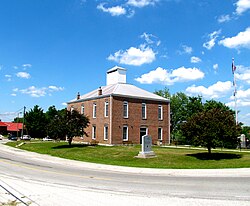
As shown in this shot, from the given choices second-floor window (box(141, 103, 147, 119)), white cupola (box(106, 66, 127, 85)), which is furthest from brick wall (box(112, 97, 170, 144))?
white cupola (box(106, 66, 127, 85))

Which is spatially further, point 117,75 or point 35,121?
point 35,121

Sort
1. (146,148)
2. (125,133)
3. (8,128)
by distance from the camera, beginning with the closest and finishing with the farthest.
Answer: (146,148) → (125,133) → (8,128)

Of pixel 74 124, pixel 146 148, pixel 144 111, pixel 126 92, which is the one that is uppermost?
pixel 126 92

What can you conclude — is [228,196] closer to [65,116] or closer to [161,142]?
[65,116]

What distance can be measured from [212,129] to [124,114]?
21123 millimetres

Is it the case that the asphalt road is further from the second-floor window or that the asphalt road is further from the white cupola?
the white cupola

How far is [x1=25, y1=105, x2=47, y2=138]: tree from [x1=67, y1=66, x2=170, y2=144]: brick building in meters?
36.2

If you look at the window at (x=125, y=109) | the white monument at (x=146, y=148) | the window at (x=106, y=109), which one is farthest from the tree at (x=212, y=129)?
the window at (x=106, y=109)

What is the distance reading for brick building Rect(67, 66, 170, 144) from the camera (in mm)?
43781

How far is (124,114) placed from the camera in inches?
1767

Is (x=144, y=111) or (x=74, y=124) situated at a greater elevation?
(x=144, y=111)

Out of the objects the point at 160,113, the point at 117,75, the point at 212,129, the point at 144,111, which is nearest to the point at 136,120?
the point at 144,111

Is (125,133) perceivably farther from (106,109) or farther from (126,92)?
(126,92)

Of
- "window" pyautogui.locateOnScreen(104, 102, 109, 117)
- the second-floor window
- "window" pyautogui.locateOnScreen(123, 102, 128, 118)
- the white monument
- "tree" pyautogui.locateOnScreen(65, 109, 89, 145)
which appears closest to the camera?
the white monument
